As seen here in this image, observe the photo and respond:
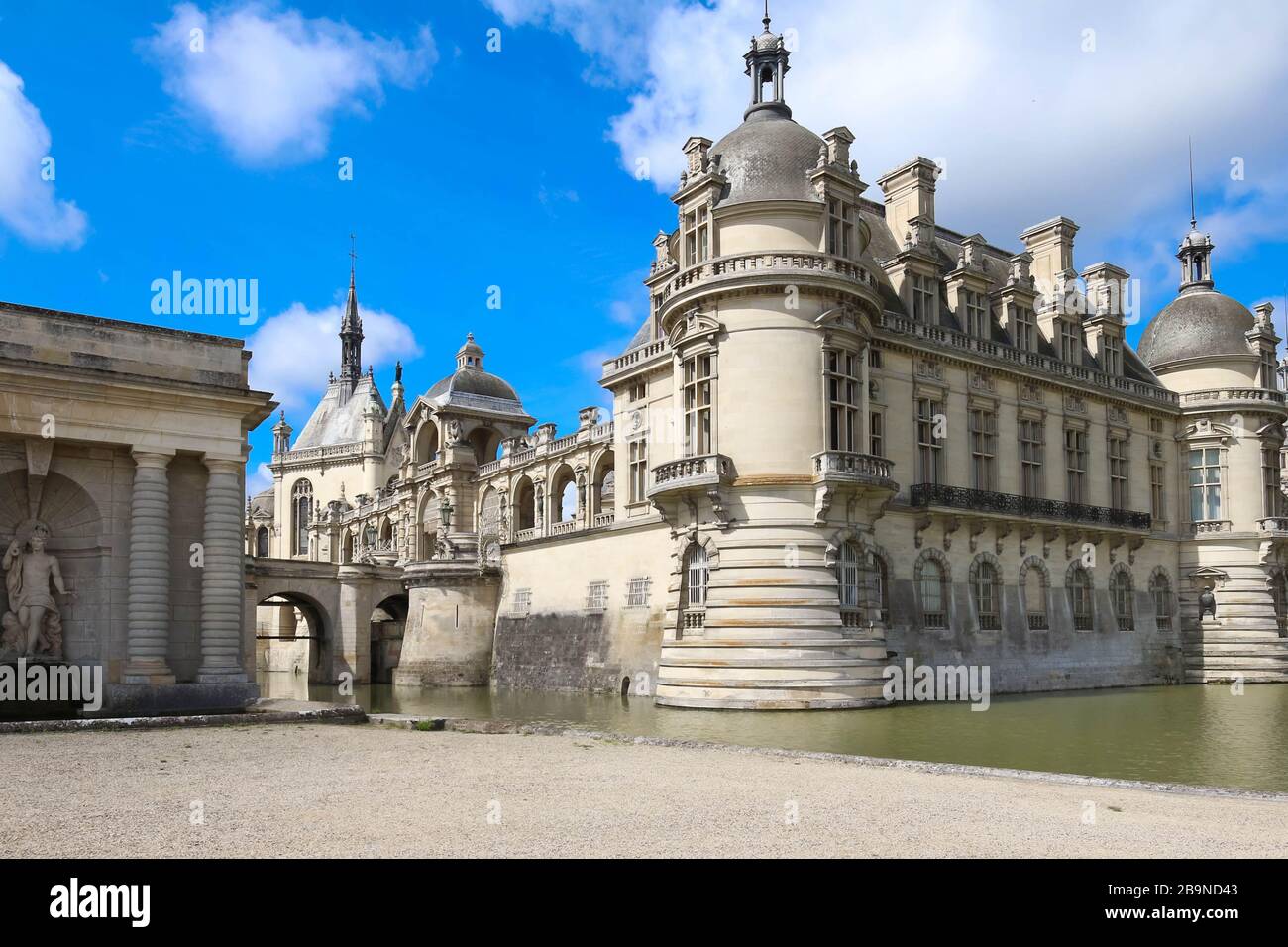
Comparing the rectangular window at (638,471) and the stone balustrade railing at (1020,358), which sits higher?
the stone balustrade railing at (1020,358)

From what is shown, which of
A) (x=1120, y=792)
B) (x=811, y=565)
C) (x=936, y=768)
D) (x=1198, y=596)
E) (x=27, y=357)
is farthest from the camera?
(x=1198, y=596)

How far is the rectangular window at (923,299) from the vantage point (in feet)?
127

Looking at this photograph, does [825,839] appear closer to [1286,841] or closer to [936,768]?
[1286,841]

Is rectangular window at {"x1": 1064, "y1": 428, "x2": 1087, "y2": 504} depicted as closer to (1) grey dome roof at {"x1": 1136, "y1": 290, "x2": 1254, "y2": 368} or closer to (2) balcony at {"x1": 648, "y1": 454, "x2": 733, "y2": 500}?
(1) grey dome roof at {"x1": 1136, "y1": 290, "x2": 1254, "y2": 368}

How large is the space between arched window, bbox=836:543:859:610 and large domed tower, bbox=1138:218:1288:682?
68.9 feet

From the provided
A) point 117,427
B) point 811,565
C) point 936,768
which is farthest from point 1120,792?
point 117,427

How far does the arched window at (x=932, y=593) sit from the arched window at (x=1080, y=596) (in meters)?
7.66

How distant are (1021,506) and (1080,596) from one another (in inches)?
213

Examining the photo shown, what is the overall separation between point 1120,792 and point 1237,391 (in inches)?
1524

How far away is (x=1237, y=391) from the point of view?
47688 mm

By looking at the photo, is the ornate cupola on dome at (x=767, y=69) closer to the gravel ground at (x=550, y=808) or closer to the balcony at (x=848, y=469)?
the balcony at (x=848, y=469)

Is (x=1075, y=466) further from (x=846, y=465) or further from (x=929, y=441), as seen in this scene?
(x=846, y=465)

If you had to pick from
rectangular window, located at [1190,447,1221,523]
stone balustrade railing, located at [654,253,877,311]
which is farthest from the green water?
stone balustrade railing, located at [654,253,877,311]

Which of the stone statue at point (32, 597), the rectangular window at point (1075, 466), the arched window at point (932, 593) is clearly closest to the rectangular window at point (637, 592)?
the arched window at point (932, 593)
